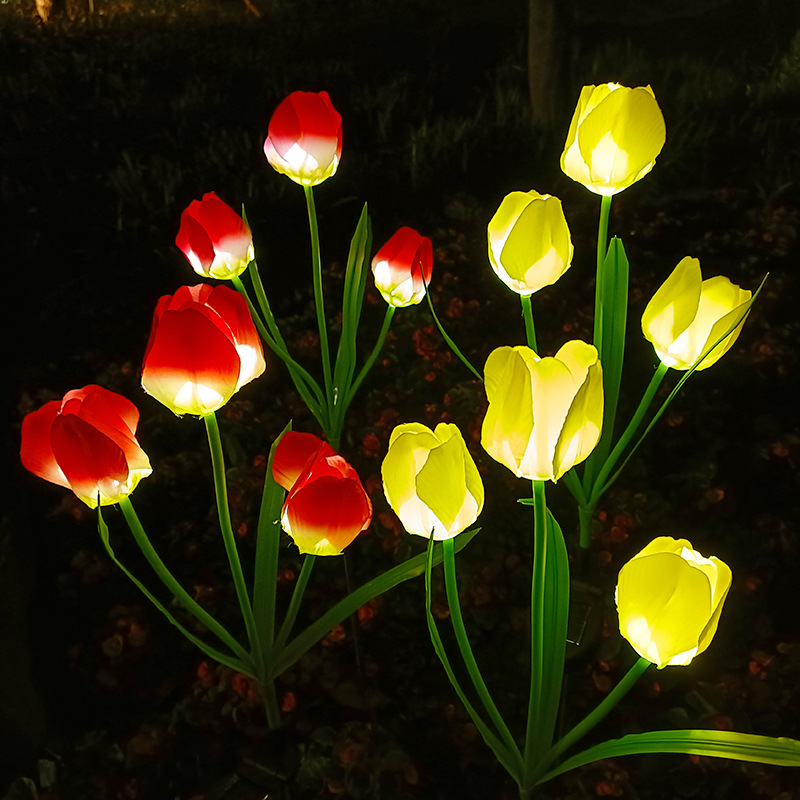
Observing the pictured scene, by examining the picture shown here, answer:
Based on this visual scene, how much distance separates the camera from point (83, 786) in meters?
0.66

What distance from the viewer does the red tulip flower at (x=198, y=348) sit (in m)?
0.44

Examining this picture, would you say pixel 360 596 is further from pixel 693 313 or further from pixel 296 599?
pixel 693 313

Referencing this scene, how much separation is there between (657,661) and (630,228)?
1216mm

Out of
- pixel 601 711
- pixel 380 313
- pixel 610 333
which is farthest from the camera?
pixel 380 313

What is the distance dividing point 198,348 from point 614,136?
0.40 meters

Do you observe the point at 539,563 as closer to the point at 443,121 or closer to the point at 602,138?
the point at 602,138

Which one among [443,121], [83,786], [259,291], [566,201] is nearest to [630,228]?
[566,201]

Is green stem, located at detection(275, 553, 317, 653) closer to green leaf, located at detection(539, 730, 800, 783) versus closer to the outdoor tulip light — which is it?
the outdoor tulip light

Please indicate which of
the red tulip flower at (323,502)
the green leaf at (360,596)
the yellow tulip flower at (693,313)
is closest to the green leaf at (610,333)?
the yellow tulip flower at (693,313)

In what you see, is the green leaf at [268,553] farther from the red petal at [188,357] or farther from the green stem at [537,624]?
the green stem at [537,624]

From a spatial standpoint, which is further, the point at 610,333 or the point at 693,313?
the point at 610,333

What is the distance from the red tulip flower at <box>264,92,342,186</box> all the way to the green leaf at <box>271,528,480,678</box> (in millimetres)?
434

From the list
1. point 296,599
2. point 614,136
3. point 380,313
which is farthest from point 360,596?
point 380,313

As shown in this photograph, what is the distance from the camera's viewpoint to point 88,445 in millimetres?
431
